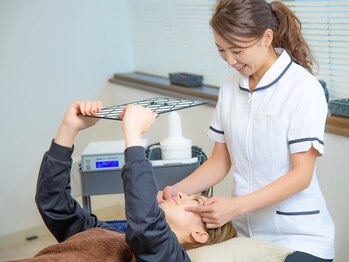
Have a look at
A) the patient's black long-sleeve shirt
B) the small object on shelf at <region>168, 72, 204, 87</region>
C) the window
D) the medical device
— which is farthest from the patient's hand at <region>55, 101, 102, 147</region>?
the small object on shelf at <region>168, 72, 204, 87</region>

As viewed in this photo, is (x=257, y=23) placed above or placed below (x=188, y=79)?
above

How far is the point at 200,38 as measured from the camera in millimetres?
3021

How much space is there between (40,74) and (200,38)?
1019 millimetres

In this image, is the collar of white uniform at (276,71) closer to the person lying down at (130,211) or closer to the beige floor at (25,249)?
the person lying down at (130,211)

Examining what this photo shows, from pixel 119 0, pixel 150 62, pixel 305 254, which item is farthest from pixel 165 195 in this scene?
pixel 119 0

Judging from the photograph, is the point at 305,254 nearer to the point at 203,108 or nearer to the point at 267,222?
the point at 267,222

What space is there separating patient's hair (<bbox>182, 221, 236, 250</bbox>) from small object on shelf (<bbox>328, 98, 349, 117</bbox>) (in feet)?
2.20

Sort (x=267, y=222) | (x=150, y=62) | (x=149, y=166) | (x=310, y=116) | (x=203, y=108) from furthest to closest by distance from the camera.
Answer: (x=150, y=62)
(x=203, y=108)
(x=267, y=222)
(x=310, y=116)
(x=149, y=166)

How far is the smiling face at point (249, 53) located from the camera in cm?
152

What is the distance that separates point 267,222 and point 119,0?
2324 millimetres

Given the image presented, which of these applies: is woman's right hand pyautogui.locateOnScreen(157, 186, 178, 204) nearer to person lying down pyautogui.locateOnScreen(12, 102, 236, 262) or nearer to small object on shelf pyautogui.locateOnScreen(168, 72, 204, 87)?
person lying down pyautogui.locateOnScreen(12, 102, 236, 262)

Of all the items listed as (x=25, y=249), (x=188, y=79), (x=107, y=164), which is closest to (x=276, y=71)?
(x=107, y=164)

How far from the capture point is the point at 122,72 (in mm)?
3652

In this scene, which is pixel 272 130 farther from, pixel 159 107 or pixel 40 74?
pixel 40 74
